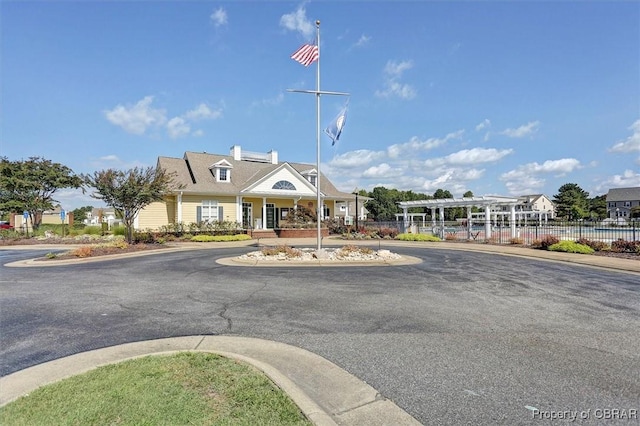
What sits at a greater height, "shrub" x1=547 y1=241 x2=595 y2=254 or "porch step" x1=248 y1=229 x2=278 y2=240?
"porch step" x1=248 y1=229 x2=278 y2=240

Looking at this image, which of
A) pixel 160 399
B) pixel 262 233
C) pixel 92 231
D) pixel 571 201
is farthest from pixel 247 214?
pixel 571 201

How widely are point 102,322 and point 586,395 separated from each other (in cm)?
661

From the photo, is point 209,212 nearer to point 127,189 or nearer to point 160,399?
point 127,189

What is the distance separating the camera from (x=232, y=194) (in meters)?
28.7

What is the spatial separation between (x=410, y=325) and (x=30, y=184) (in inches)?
1434

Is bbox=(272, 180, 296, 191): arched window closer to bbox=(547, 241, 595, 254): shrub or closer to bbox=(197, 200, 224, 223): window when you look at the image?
bbox=(197, 200, 224, 223): window

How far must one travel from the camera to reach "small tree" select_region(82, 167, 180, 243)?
18.7m

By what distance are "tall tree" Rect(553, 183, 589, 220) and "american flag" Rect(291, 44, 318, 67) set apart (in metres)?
69.5

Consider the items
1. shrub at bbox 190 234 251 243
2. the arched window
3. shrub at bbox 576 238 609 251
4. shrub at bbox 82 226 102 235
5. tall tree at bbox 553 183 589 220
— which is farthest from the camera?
tall tree at bbox 553 183 589 220

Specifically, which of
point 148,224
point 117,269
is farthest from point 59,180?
point 117,269

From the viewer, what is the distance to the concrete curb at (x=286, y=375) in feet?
10.5

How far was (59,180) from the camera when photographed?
32.4 meters

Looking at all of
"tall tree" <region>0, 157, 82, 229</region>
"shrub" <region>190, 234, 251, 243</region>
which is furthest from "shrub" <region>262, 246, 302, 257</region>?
"tall tree" <region>0, 157, 82, 229</region>

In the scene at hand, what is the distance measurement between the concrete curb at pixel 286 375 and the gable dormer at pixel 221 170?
2653 cm
